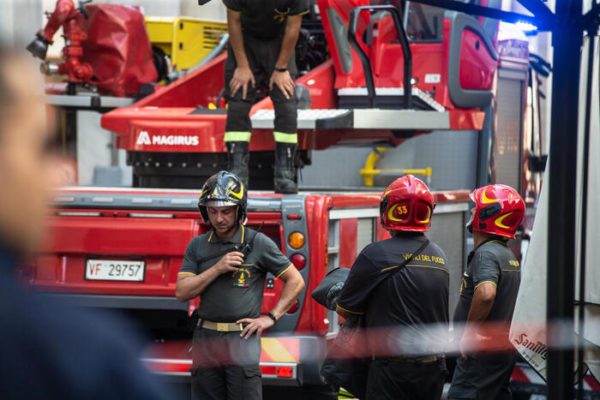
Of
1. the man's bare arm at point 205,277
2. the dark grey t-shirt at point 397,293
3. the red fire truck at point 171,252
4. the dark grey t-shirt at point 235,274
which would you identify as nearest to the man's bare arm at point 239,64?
the red fire truck at point 171,252

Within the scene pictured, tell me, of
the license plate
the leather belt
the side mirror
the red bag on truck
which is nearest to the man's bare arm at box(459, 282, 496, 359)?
the leather belt

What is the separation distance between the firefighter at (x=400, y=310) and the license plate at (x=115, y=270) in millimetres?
2177

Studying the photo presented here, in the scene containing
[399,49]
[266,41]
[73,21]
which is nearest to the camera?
[266,41]

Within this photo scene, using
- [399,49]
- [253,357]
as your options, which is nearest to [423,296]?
[253,357]

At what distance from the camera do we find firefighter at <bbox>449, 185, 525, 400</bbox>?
565 centimetres

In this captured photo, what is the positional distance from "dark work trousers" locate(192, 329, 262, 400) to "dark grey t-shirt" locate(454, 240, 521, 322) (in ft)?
3.75

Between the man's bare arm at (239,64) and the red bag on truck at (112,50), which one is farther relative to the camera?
the red bag on truck at (112,50)

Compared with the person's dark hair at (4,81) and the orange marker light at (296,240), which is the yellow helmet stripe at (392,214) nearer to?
the orange marker light at (296,240)

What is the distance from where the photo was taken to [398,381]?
5203mm

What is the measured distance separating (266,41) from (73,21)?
297 cm

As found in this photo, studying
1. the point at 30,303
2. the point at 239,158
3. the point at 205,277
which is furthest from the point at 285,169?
A: the point at 30,303

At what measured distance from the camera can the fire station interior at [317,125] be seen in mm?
7098

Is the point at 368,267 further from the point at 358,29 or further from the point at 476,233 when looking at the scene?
the point at 358,29

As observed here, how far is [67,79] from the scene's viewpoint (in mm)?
10180
